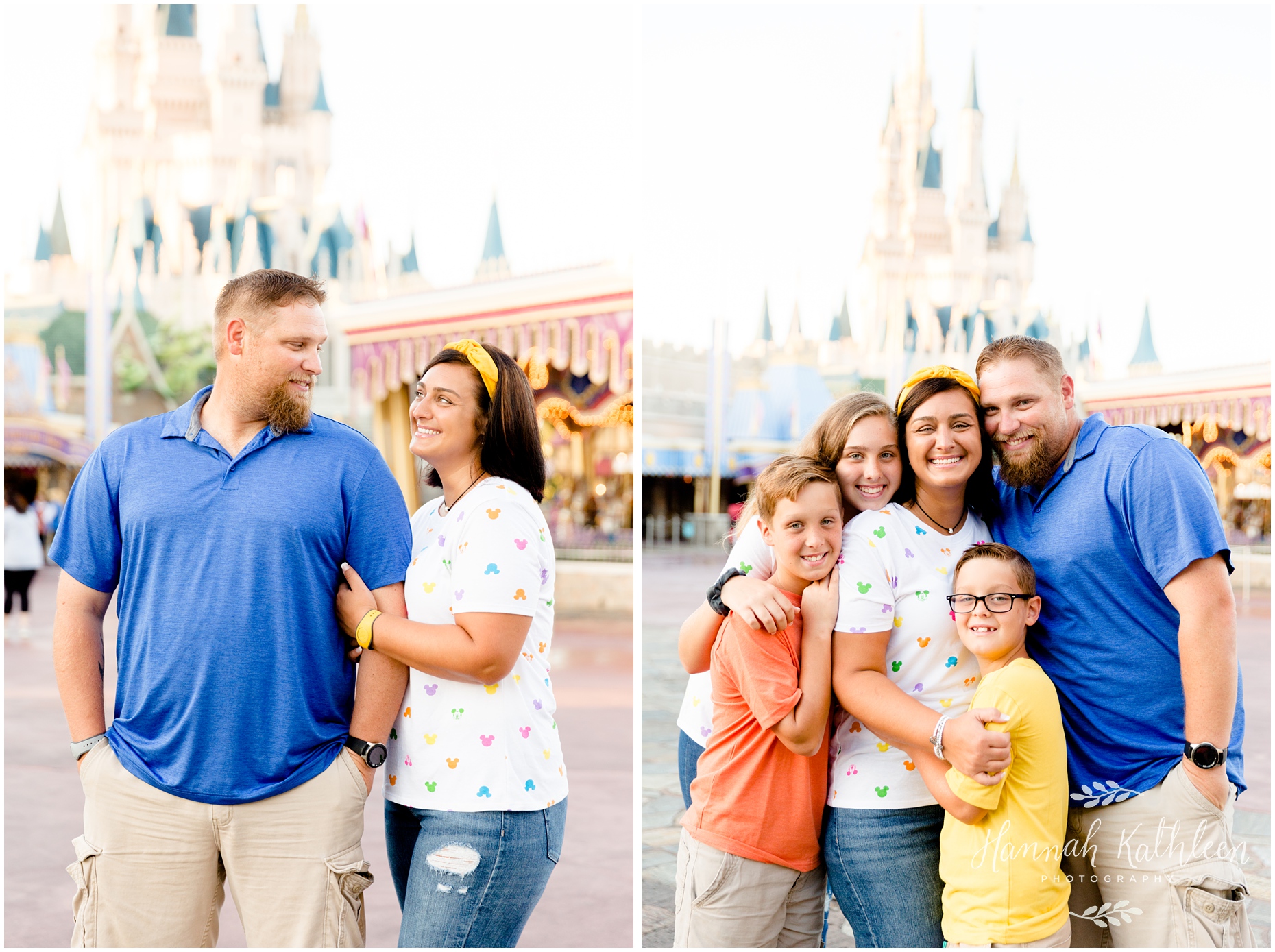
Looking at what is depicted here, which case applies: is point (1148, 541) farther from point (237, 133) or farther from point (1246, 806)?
point (237, 133)

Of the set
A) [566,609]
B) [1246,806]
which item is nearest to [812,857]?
[1246,806]

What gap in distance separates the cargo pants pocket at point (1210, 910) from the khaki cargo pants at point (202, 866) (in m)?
1.74

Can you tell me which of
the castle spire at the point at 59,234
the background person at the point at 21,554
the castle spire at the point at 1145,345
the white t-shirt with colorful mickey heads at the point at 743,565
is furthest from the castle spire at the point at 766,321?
the white t-shirt with colorful mickey heads at the point at 743,565

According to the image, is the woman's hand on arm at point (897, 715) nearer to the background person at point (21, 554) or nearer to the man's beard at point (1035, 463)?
the man's beard at point (1035, 463)

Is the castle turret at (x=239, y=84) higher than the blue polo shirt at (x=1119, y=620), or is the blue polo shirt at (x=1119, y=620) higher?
the castle turret at (x=239, y=84)

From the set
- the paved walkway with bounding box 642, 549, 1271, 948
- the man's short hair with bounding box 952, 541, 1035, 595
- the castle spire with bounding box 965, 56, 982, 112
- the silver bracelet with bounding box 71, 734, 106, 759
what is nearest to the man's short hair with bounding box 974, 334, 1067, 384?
the man's short hair with bounding box 952, 541, 1035, 595

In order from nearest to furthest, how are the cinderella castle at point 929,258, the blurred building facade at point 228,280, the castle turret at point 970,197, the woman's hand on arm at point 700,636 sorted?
the woman's hand on arm at point 700,636, the blurred building facade at point 228,280, the cinderella castle at point 929,258, the castle turret at point 970,197

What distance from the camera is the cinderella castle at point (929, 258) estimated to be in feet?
139

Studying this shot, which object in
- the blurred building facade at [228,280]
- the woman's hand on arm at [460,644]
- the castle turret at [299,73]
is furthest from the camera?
the castle turret at [299,73]

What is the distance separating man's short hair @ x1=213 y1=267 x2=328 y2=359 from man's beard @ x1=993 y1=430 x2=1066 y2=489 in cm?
158

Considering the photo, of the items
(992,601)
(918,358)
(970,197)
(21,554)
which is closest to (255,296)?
(992,601)

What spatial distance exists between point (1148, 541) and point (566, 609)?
40.5ft

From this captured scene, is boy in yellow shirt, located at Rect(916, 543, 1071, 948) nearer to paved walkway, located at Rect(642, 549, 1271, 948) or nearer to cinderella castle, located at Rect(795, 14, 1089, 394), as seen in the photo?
paved walkway, located at Rect(642, 549, 1271, 948)

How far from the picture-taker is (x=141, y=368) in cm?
3109
